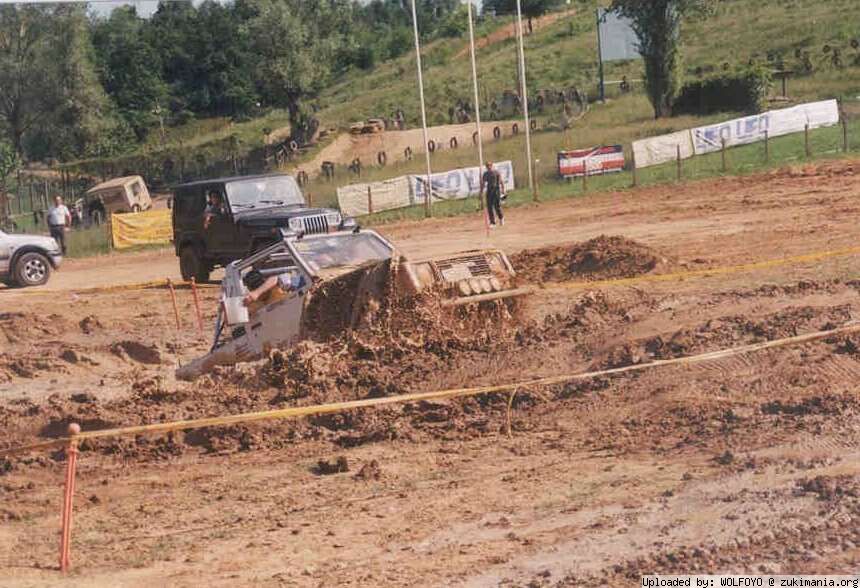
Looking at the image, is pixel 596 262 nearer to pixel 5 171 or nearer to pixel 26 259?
pixel 26 259

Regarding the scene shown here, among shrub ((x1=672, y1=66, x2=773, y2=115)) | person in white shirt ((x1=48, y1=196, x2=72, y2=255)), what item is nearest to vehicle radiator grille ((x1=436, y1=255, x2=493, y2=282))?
person in white shirt ((x1=48, y1=196, x2=72, y2=255))

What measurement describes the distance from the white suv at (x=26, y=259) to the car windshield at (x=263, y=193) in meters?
5.60

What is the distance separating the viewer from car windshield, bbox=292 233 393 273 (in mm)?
12930

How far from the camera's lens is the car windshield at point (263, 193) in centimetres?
2144

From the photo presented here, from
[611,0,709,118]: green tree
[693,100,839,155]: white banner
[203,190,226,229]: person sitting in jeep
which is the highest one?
[611,0,709,118]: green tree

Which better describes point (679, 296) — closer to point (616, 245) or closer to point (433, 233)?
point (616, 245)

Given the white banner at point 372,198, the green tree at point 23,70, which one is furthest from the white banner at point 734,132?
the green tree at point 23,70

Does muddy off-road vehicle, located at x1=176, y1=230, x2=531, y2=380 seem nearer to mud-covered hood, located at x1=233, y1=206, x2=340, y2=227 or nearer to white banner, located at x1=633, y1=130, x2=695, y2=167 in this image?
mud-covered hood, located at x1=233, y1=206, x2=340, y2=227

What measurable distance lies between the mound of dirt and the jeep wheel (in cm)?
1058

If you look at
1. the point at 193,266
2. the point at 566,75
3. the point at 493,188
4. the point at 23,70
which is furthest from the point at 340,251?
the point at 23,70

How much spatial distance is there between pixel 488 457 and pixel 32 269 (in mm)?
17851

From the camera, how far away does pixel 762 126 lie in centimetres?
3994

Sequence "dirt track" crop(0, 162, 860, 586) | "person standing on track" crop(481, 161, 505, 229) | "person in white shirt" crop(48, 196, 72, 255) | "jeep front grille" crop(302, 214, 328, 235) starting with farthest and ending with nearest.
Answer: "person in white shirt" crop(48, 196, 72, 255)
"person standing on track" crop(481, 161, 505, 229)
"jeep front grille" crop(302, 214, 328, 235)
"dirt track" crop(0, 162, 860, 586)

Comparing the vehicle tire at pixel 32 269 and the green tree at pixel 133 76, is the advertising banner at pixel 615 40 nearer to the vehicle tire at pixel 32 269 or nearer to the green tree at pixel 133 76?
the green tree at pixel 133 76
